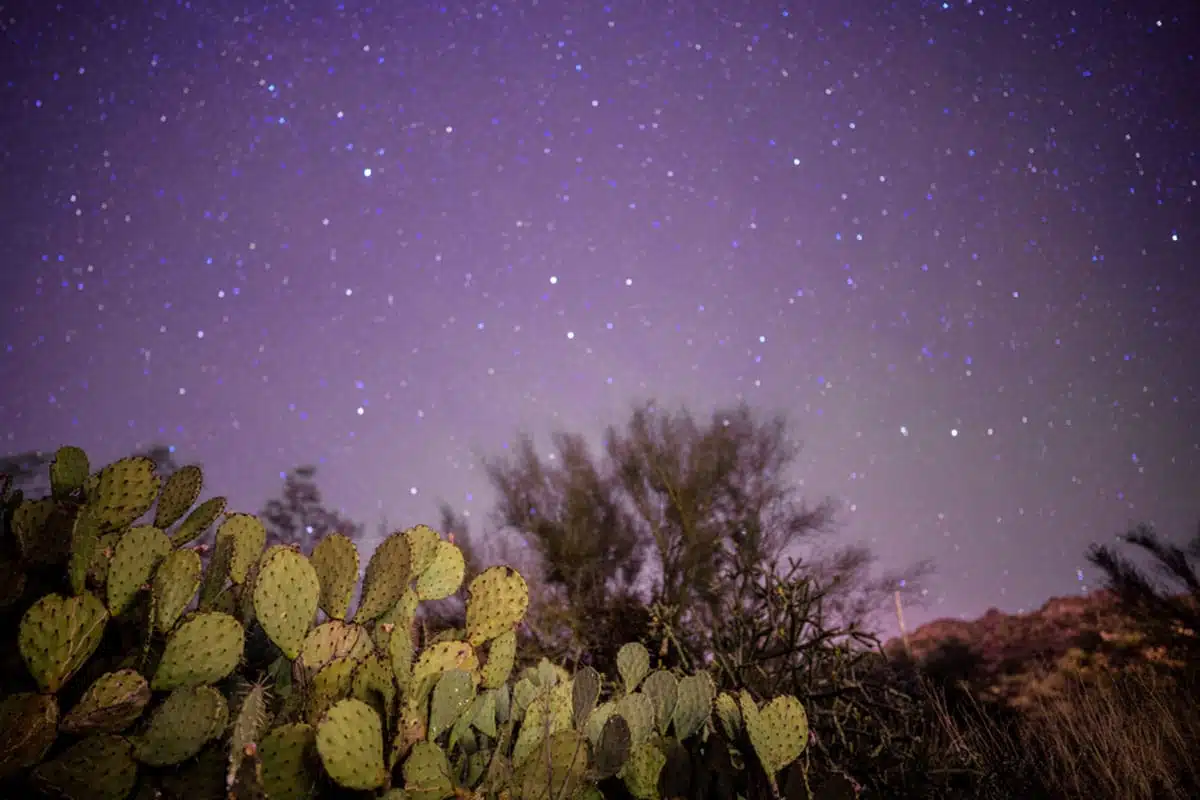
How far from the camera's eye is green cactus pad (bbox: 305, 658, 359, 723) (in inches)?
46.2

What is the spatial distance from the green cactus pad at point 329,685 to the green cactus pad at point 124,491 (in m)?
0.60

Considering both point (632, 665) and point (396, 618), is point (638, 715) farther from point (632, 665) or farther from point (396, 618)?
point (396, 618)

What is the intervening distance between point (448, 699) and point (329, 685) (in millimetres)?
240

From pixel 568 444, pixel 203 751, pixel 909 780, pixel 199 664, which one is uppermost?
pixel 568 444

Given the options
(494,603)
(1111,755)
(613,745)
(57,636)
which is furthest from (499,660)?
(1111,755)

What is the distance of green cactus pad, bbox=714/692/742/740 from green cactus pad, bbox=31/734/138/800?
51.7 inches

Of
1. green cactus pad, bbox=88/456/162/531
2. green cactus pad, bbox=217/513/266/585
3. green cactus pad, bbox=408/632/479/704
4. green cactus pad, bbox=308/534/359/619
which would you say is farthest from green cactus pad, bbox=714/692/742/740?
green cactus pad, bbox=88/456/162/531

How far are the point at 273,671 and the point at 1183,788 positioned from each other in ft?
22.6

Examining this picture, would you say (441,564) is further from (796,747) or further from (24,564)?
(796,747)

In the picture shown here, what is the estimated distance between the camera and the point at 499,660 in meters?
1.57

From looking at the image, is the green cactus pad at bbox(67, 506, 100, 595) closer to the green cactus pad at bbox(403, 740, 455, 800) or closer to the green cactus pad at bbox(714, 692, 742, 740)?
the green cactus pad at bbox(403, 740, 455, 800)

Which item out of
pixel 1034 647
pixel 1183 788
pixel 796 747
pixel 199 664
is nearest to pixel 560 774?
pixel 796 747

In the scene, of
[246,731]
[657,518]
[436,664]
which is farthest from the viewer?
[657,518]

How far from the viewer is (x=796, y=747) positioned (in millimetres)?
1551
